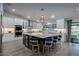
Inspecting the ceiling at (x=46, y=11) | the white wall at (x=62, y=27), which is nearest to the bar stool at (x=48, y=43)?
the white wall at (x=62, y=27)

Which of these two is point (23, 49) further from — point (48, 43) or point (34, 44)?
point (48, 43)

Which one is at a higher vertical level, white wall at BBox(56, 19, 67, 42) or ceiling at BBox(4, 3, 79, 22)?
ceiling at BBox(4, 3, 79, 22)

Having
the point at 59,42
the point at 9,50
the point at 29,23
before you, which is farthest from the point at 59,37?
the point at 9,50

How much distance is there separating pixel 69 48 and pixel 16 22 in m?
2.45

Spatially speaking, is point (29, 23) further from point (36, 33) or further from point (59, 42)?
point (59, 42)

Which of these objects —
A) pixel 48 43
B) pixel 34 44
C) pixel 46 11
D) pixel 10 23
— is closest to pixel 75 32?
pixel 48 43

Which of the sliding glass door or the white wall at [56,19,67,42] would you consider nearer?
the white wall at [56,19,67,42]

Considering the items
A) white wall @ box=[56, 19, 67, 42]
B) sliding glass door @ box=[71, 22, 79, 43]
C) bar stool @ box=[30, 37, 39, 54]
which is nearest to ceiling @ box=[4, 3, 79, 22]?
white wall @ box=[56, 19, 67, 42]

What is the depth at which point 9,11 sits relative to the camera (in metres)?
3.76

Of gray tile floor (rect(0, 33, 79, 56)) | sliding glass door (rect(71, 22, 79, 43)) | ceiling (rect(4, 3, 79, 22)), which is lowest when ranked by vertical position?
gray tile floor (rect(0, 33, 79, 56))

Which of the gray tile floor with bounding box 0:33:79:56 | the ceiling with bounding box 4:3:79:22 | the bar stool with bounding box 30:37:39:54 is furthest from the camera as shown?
the bar stool with bounding box 30:37:39:54

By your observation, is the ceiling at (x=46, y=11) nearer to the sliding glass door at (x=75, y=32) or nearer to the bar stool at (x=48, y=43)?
the sliding glass door at (x=75, y=32)

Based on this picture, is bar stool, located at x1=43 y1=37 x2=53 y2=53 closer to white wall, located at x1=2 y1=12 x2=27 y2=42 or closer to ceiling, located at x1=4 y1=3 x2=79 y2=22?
ceiling, located at x1=4 y1=3 x2=79 y2=22

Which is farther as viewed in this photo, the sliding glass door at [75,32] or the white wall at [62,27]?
the sliding glass door at [75,32]
